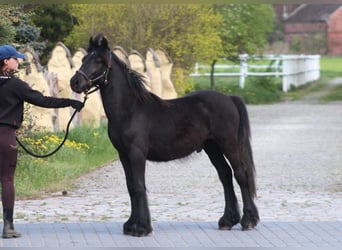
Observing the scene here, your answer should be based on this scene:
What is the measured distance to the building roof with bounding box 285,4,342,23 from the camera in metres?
116

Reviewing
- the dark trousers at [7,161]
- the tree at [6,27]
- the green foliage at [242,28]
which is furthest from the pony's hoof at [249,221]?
the green foliage at [242,28]

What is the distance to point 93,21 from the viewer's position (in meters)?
34.9

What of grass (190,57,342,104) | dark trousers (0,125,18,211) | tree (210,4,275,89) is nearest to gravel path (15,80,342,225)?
dark trousers (0,125,18,211)

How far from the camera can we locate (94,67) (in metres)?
11.7

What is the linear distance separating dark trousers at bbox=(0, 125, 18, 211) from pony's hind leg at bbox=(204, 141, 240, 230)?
221 centimetres

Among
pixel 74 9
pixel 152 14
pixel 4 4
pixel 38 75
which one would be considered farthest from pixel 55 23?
pixel 4 4

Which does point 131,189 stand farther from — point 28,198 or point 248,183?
point 28,198

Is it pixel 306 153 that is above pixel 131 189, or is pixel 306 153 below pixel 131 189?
below

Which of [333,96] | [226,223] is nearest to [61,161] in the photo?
→ [226,223]

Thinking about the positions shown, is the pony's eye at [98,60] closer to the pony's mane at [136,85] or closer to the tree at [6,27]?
the pony's mane at [136,85]

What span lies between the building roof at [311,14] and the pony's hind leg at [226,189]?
104760 mm

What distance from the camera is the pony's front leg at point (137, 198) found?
11.5 meters

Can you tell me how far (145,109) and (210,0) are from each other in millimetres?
1801

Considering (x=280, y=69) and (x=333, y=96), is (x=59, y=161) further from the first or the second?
(x=280, y=69)
